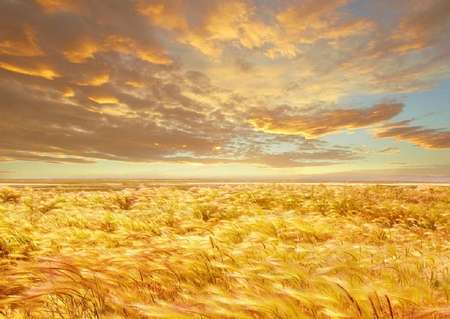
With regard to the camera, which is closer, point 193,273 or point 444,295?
point 444,295

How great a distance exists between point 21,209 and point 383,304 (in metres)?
8.59

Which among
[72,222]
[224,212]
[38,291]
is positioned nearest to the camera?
[38,291]

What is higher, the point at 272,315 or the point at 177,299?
the point at 272,315

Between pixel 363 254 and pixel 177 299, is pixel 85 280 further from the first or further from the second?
pixel 363 254

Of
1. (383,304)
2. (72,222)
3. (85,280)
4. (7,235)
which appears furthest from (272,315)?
(72,222)

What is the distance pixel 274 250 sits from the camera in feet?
9.73

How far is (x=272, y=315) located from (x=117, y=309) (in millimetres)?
980

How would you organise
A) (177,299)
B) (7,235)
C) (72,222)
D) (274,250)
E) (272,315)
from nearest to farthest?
(272,315) < (177,299) < (274,250) < (7,235) < (72,222)

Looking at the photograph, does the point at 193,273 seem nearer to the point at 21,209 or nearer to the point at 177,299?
the point at 177,299

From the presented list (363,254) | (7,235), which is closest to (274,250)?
(363,254)

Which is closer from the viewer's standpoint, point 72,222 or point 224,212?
point 72,222

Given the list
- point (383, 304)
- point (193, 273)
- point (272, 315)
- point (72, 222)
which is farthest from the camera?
point (72, 222)

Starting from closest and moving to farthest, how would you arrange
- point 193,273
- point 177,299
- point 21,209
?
1. point 177,299
2. point 193,273
3. point 21,209

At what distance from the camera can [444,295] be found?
2.06 m
